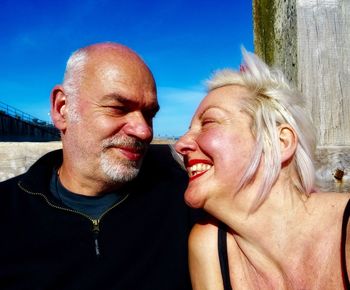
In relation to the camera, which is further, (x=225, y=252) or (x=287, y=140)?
(x=225, y=252)

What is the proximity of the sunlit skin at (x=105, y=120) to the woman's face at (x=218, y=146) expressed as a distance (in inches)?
25.4

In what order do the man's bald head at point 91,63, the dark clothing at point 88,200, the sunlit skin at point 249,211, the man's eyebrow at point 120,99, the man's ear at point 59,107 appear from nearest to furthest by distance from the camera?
the sunlit skin at point 249,211
the dark clothing at point 88,200
the man's eyebrow at point 120,99
the man's bald head at point 91,63
the man's ear at point 59,107

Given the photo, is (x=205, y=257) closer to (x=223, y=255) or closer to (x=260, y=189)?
(x=223, y=255)

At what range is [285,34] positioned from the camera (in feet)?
6.90

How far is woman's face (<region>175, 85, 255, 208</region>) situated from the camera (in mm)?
1683

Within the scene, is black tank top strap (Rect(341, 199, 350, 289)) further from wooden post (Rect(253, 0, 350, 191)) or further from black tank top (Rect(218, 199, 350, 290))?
wooden post (Rect(253, 0, 350, 191))

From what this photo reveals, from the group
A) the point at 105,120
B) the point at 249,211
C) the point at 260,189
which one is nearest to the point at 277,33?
the point at 260,189

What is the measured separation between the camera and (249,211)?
1.72 m

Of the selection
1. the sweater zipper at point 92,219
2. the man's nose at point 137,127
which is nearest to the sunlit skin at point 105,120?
the man's nose at point 137,127

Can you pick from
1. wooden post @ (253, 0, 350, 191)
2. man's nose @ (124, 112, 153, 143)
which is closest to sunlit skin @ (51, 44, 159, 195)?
man's nose @ (124, 112, 153, 143)

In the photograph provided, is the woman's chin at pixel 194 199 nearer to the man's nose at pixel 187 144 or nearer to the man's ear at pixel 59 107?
the man's nose at pixel 187 144

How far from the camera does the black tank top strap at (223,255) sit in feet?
5.80

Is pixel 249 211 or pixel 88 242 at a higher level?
pixel 249 211

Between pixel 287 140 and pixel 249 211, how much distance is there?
1.51ft
